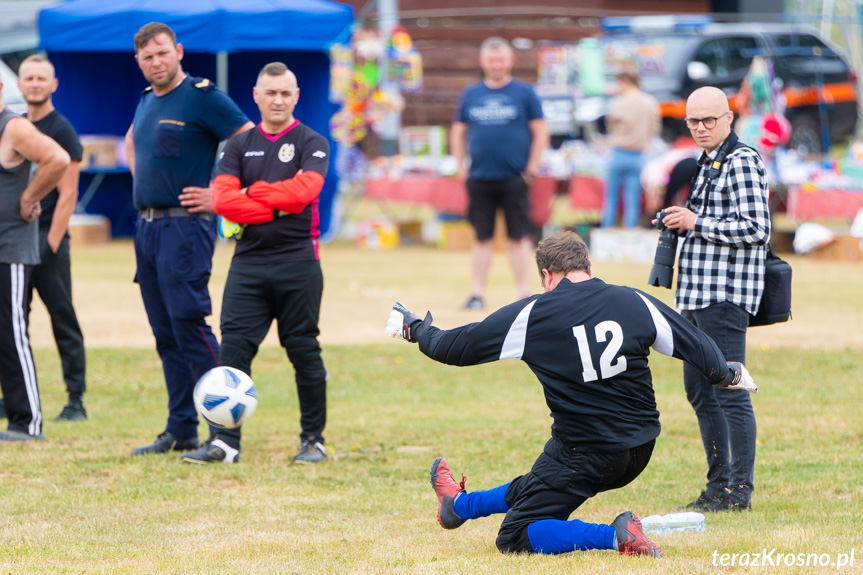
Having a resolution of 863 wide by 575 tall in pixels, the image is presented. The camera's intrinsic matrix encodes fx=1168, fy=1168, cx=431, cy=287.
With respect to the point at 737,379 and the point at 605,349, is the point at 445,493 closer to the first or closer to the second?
the point at 605,349

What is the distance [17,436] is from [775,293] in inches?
166

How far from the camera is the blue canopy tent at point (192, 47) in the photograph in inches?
572

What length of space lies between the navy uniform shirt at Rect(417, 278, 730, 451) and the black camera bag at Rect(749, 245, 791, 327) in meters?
0.81

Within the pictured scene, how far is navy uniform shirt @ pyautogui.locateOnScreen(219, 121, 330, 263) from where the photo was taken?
602 cm

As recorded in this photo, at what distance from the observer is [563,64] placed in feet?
63.5

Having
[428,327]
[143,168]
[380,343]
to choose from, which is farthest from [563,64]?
[428,327]

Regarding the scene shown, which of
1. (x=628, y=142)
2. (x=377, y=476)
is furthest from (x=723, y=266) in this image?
(x=628, y=142)

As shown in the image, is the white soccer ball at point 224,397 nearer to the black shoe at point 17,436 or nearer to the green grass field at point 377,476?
the green grass field at point 377,476

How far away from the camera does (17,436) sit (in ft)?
21.7

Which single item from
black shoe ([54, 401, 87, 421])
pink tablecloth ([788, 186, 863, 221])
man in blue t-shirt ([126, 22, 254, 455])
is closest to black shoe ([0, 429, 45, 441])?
black shoe ([54, 401, 87, 421])

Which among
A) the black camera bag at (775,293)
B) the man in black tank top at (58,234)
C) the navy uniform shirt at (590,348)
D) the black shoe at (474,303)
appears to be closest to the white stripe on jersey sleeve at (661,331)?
the navy uniform shirt at (590,348)

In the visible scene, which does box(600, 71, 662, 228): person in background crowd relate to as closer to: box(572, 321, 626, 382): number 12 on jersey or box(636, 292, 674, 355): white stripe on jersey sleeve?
box(636, 292, 674, 355): white stripe on jersey sleeve

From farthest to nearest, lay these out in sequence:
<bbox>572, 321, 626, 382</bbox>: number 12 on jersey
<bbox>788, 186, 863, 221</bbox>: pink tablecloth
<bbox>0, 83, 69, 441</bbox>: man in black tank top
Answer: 1. <bbox>788, 186, 863, 221</bbox>: pink tablecloth
2. <bbox>0, 83, 69, 441</bbox>: man in black tank top
3. <bbox>572, 321, 626, 382</bbox>: number 12 on jersey

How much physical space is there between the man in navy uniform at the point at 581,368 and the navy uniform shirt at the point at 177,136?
2.31 m
